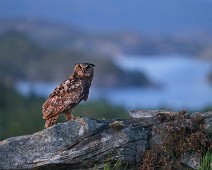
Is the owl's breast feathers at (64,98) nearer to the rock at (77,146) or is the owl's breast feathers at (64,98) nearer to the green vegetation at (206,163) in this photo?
the rock at (77,146)

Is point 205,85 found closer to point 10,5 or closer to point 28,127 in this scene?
point 10,5

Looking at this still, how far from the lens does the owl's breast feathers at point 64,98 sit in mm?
12426

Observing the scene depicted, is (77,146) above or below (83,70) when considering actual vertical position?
below

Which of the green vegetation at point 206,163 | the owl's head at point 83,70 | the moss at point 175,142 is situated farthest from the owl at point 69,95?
the green vegetation at point 206,163

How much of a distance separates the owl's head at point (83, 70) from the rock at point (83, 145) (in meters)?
1.17

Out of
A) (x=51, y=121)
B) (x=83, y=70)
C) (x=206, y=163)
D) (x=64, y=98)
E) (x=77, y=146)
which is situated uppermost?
(x=83, y=70)

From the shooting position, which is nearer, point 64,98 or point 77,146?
point 77,146

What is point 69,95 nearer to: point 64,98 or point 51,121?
point 64,98

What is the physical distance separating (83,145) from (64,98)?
1163 millimetres

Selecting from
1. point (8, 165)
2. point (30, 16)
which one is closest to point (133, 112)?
point (8, 165)

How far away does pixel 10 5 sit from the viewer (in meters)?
153

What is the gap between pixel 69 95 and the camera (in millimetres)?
12508

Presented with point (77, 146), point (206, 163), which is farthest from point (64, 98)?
point (206, 163)

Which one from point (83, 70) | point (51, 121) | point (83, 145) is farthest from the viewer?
point (83, 70)
